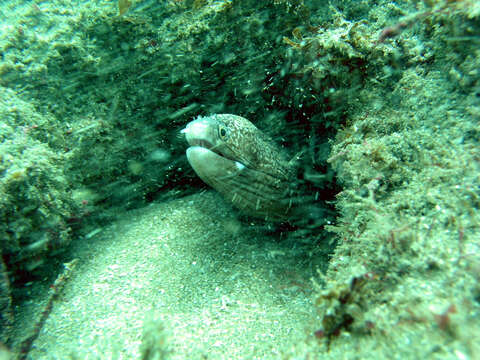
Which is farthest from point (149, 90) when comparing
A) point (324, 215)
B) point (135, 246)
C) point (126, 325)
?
point (324, 215)

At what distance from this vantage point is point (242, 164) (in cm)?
286

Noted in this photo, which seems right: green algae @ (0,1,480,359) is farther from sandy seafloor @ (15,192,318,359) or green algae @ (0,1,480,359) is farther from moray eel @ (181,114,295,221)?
moray eel @ (181,114,295,221)

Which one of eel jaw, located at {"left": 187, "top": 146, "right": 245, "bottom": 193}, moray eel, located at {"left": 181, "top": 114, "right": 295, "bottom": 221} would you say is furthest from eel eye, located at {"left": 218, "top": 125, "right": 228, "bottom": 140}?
eel jaw, located at {"left": 187, "top": 146, "right": 245, "bottom": 193}

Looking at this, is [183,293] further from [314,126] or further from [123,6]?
[123,6]

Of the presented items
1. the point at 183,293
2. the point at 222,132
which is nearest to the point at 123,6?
the point at 222,132

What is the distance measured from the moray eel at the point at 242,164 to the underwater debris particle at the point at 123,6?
1.45 m

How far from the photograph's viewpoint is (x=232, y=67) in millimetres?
3262

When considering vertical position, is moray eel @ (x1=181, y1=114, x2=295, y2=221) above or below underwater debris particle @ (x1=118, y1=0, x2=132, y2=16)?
below

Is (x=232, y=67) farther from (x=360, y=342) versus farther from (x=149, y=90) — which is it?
(x=360, y=342)

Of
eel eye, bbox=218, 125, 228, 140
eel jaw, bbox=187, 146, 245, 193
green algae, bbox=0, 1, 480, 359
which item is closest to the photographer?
green algae, bbox=0, 1, 480, 359

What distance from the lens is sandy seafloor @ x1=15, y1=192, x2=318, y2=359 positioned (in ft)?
6.05

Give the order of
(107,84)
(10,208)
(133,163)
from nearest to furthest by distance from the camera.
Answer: (10,208), (107,84), (133,163)

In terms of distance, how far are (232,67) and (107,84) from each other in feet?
4.69

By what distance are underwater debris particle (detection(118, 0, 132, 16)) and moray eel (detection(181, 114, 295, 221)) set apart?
4.75 ft
